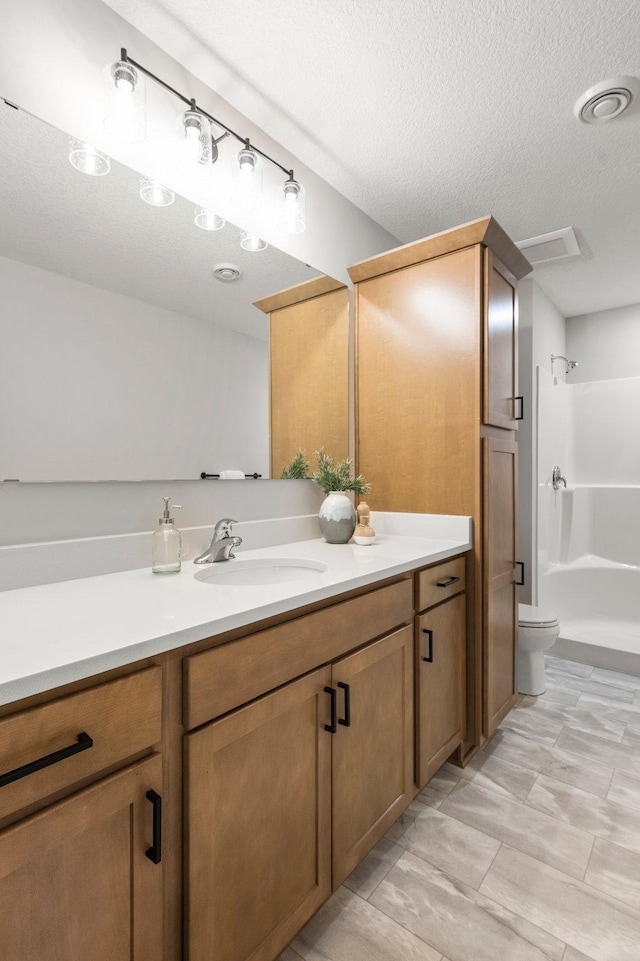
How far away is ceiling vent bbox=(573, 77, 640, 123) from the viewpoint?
1556 mm

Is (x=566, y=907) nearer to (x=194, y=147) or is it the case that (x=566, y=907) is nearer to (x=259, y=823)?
(x=259, y=823)

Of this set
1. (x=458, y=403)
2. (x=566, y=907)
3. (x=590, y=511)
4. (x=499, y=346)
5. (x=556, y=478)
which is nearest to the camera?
(x=566, y=907)

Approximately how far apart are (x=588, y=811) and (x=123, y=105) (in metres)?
2.62

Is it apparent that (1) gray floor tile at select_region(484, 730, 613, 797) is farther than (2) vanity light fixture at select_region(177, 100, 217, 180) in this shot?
Yes

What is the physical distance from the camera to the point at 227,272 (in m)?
1.63

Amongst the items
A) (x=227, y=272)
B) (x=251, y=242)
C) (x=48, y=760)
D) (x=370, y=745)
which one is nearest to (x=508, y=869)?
(x=370, y=745)

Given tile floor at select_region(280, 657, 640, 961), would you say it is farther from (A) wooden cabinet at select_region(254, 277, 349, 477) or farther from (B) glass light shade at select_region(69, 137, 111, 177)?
(B) glass light shade at select_region(69, 137, 111, 177)

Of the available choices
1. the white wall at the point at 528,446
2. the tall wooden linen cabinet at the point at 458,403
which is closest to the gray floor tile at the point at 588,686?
the white wall at the point at 528,446

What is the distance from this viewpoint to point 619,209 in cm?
231

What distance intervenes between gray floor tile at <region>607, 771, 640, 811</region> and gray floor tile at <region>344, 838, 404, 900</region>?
2.77 feet

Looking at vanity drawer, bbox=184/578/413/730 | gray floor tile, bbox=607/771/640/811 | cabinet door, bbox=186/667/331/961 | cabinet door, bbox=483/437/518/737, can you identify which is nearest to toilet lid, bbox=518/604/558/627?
cabinet door, bbox=483/437/518/737

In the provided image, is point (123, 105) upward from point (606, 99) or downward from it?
downward

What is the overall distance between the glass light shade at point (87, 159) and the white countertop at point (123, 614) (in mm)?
1083

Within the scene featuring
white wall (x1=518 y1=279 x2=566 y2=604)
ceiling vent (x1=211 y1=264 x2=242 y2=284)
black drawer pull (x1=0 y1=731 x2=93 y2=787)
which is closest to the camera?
black drawer pull (x1=0 y1=731 x2=93 y2=787)
